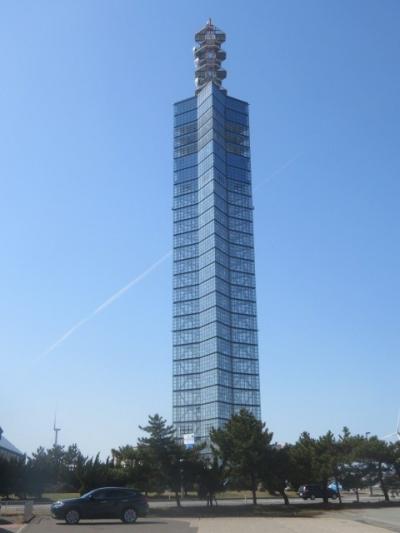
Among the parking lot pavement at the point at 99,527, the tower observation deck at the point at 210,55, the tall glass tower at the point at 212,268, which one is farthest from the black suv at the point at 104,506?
the tower observation deck at the point at 210,55

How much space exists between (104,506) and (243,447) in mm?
12841

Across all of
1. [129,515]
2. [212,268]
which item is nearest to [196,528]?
[129,515]

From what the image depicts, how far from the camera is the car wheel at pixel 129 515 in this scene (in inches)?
1083

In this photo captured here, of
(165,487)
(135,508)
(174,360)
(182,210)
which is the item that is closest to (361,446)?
(165,487)

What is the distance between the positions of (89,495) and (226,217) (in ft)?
372

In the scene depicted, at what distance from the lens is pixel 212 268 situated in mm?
131750

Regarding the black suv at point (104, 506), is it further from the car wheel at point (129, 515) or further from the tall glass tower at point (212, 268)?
the tall glass tower at point (212, 268)

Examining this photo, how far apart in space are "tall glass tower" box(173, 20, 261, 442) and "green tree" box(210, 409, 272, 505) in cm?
8379

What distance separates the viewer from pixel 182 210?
143 meters

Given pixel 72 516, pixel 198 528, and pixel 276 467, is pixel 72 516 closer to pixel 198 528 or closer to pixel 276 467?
pixel 198 528

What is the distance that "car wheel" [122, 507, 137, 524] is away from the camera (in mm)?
27516

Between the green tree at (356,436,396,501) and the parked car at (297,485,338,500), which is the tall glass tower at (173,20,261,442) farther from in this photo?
the green tree at (356,436,396,501)

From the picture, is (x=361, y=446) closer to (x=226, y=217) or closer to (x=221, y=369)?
(x=221, y=369)

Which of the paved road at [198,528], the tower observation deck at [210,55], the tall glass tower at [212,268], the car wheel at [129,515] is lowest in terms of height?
the paved road at [198,528]
